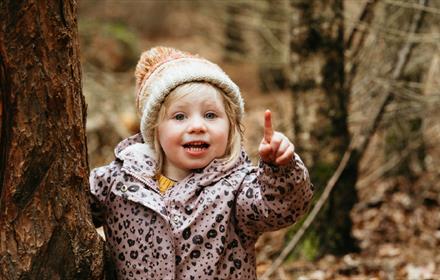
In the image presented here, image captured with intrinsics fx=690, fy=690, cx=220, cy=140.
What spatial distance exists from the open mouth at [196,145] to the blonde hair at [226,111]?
0.31 ft

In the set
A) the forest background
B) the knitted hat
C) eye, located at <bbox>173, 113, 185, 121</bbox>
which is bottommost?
the forest background

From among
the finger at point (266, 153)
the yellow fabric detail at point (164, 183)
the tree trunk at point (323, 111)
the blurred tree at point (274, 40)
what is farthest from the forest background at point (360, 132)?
the finger at point (266, 153)

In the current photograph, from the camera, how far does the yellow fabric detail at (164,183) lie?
2.81 m

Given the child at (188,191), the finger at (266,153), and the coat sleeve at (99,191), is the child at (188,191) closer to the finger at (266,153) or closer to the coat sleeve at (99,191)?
the coat sleeve at (99,191)

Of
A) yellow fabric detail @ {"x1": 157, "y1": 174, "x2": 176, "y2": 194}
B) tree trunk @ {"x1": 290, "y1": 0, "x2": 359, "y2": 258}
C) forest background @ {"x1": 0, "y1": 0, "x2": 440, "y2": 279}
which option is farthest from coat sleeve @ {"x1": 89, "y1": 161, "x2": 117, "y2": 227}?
tree trunk @ {"x1": 290, "y1": 0, "x2": 359, "y2": 258}

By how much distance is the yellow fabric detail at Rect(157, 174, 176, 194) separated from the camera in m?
2.81

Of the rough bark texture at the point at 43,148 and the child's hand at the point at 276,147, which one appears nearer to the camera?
the rough bark texture at the point at 43,148

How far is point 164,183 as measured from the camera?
284 cm

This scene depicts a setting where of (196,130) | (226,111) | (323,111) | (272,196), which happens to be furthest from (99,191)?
(323,111)

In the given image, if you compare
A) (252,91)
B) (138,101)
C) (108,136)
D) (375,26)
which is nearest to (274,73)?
(252,91)

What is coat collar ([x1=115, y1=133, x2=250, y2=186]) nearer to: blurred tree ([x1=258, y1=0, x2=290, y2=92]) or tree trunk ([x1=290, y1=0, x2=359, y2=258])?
tree trunk ([x1=290, y1=0, x2=359, y2=258])

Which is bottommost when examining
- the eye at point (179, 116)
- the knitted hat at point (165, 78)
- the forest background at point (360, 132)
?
the forest background at point (360, 132)

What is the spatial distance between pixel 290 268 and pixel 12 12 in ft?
10.8

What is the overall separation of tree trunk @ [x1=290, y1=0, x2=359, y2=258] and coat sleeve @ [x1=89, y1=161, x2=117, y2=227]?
2452 millimetres
